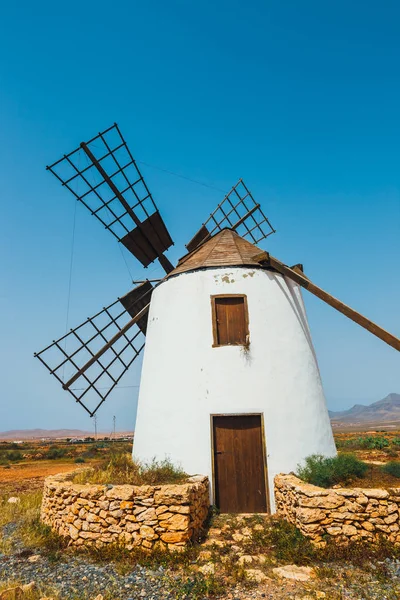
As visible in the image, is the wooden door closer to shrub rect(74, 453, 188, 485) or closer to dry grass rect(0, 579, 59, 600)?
shrub rect(74, 453, 188, 485)

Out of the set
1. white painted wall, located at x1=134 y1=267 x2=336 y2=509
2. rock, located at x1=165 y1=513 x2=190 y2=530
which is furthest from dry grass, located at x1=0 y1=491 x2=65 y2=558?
white painted wall, located at x1=134 y1=267 x2=336 y2=509

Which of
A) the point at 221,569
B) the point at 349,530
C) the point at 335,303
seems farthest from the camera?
the point at 335,303

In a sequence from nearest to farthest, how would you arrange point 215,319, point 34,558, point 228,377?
point 34,558, point 228,377, point 215,319

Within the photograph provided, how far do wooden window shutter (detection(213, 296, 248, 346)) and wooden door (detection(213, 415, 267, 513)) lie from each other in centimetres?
156

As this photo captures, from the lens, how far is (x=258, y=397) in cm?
769

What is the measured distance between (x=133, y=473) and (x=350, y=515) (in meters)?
3.78

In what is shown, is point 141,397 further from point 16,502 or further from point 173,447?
point 16,502

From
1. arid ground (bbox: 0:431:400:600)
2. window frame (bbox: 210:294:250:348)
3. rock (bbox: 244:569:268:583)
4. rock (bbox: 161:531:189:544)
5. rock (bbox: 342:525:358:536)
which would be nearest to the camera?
arid ground (bbox: 0:431:400:600)

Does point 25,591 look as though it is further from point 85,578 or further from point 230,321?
point 230,321

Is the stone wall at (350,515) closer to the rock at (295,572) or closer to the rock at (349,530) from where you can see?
the rock at (349,530)

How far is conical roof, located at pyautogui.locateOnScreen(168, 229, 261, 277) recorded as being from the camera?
8836 millimetres

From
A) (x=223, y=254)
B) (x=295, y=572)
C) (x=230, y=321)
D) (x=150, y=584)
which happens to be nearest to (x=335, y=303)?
(x=230, y=321)

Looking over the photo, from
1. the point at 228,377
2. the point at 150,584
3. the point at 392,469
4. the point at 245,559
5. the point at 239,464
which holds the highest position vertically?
the point at 228,377

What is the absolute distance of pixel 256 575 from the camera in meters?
4.97
